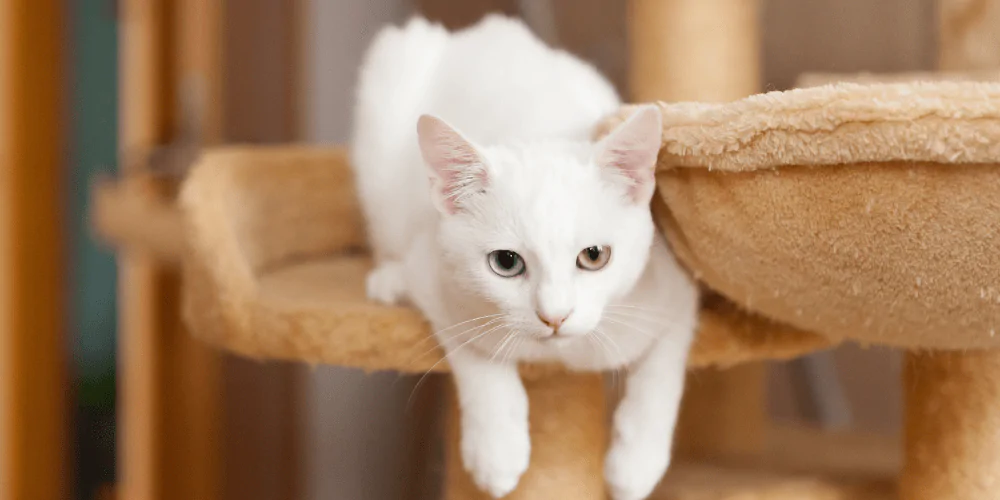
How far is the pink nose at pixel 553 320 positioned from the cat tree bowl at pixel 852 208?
16cm

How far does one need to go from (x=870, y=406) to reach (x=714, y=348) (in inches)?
35.8

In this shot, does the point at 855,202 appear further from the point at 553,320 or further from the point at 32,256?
the point at 32,256

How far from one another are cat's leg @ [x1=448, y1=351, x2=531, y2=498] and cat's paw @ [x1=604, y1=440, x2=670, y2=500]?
0.08 m

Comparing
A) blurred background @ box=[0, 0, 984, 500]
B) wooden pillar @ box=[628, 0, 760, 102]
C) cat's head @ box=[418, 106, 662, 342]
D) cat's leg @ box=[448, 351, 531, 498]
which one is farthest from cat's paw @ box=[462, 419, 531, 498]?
blurred background @ box=[0, 0, 984, 500]

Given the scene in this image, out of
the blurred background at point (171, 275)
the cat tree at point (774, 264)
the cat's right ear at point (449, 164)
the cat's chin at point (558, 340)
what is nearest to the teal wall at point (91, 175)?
the blurred background at point (171, 275)

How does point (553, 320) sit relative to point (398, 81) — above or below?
below

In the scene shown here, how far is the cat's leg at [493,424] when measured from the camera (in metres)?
0.75

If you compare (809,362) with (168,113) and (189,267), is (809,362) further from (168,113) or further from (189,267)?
(168,113)

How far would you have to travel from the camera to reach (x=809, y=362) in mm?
1639

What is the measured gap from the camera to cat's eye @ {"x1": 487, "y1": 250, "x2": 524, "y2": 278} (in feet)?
2.37

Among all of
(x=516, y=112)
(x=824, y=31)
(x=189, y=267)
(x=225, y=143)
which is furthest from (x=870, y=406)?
(x=225, y=143)

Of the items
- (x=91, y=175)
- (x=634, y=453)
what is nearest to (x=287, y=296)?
(x=634, y=453)

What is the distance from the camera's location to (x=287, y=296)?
936mm

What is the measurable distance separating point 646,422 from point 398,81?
1.86 feet
